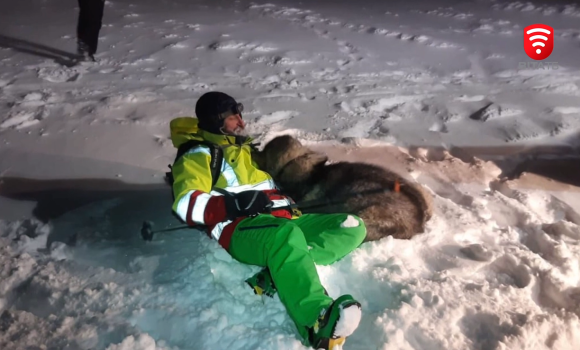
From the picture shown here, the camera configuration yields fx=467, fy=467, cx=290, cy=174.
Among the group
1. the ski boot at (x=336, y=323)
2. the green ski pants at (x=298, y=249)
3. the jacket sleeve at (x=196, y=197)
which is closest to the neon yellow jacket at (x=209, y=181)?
the jacket sleeve at (x=196, y=197)

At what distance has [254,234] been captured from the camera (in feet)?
7.61

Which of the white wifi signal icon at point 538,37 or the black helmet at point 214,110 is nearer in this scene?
the black helmet at point 214,110

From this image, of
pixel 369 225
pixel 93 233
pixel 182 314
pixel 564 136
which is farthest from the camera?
pixel 564 136

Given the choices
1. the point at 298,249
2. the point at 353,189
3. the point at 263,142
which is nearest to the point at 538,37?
the point at 263,142

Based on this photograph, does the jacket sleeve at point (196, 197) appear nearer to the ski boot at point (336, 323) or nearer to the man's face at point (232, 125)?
the man's face at point (232, 125)

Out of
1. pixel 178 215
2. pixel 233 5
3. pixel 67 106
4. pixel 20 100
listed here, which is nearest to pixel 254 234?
pixel 178 215

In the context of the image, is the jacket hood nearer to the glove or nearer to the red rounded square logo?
the glove

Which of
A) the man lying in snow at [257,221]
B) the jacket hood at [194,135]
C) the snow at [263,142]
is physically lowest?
the snow at [263,142]

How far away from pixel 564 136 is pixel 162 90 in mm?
4203

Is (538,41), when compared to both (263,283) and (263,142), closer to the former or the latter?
(263,142)

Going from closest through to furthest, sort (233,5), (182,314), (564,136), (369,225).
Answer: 1. (182,314)
2. (369,225)
3. (564,136)
4. (233,5)

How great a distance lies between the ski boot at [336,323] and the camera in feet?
5.89

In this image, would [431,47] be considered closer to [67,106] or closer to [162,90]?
[162,90]

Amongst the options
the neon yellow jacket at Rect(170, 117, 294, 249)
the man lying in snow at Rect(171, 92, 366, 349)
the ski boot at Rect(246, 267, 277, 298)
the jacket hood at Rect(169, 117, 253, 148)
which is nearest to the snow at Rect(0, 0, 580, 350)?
the ski boot at Rect(246, 267, 277, 298)
